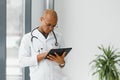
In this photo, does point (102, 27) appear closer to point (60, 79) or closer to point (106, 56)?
point (106, 56)

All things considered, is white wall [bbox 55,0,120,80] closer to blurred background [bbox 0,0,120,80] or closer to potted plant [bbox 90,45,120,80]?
blurred background [bbox 0,0,120,80]

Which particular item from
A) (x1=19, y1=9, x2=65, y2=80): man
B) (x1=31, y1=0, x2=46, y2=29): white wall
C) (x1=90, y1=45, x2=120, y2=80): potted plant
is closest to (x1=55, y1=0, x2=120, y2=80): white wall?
(x1=90, y1=45, x2=120, y2=80): potted plant

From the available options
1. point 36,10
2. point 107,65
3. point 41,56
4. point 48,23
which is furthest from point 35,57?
point 107,65

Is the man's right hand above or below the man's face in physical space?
below

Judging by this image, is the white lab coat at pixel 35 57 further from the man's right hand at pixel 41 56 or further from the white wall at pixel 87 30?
the white wall at pixel 87 30

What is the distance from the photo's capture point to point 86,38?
3.61 m

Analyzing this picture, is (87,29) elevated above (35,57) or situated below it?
above

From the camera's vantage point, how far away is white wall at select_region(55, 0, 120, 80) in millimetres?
3572

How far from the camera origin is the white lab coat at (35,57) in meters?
2.05

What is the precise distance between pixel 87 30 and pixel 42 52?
163 centimetres

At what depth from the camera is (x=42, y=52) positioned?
2.08 meters

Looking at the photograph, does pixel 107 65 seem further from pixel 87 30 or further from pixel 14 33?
pixel 14 33

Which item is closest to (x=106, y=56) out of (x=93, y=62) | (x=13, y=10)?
(x=93, y=62)

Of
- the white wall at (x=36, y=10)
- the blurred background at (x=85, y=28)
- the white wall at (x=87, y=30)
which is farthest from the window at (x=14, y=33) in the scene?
the white wall at (x=87, y=30)
